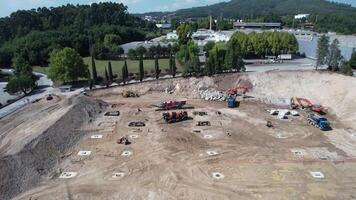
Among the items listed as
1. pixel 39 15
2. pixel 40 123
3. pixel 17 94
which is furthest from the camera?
pixel 39 15

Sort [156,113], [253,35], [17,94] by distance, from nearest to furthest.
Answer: [156,113] → [17,94] → [253,35]

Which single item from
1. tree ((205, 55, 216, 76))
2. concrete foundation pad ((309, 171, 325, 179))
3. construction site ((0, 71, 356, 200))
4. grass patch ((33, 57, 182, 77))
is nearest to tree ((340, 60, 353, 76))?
construction site ((0, 71, 356, 200))

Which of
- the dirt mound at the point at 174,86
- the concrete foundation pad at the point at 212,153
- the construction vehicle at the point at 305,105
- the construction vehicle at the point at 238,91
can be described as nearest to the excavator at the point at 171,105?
the dirt mound at the point at 174,86

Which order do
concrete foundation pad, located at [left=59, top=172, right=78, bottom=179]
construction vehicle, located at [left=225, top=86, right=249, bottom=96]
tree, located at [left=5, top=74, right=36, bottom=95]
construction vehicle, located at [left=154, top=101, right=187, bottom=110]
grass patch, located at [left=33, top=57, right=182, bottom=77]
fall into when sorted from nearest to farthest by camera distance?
1. concrete foundation pad, located at [left=59, top=172, right=78, bottom=179]
2. construction vehicle, located at [left=154, top=101, right=187, bottom=110]
3. tree, located at [left=5, top=74, right=36, bottom=95]
4. construction vehicle, located at [left=225, top=86, right=249, bottom=96]
5. grass patch, located at [left=33, top=57, right=182, bottom=77]

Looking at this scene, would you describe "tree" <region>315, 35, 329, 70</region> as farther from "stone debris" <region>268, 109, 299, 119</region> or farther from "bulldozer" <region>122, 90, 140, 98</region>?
"bulldozer" <region>122, 90, 140, 98</region>

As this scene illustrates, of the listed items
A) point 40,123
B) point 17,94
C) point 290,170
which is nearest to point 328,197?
point 290,170

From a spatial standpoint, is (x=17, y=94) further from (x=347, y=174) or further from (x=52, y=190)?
(x=347, y=174)

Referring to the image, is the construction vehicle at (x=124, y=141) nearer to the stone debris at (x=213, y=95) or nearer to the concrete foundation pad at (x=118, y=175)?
the concrete foundation pad at (x=118, y=175)
